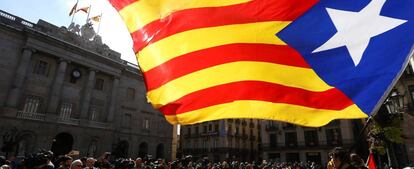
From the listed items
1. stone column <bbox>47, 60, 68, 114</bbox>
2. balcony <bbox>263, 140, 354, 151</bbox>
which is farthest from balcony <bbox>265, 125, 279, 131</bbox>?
stone column <bbox>47, 60, 68, 114</bbox>

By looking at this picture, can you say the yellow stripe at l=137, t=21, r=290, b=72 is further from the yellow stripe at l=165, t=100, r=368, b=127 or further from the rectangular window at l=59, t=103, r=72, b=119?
the rectangular window at l=59, t=103, r=72, b=119

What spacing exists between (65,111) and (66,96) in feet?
5.42

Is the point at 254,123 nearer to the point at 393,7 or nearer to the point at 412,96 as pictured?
the point at 412,96

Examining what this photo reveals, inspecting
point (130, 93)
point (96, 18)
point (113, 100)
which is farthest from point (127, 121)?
point (96, 18)

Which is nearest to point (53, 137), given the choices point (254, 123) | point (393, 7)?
point (393, 7)

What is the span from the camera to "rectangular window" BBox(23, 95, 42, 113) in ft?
81.9

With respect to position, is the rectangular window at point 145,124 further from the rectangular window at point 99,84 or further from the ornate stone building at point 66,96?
the rectangular window at point 99,84

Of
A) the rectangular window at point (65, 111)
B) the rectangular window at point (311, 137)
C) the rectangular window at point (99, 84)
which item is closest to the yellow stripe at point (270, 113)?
the rectangular window at point (65, 111)

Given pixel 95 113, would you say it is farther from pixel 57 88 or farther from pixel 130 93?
pixel 130 93

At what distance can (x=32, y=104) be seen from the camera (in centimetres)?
2545

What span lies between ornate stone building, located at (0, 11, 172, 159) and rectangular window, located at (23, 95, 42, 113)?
16 mm

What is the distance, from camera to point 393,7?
2.33m

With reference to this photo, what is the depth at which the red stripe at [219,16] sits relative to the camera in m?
2.81

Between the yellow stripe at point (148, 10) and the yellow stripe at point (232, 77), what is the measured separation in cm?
81
